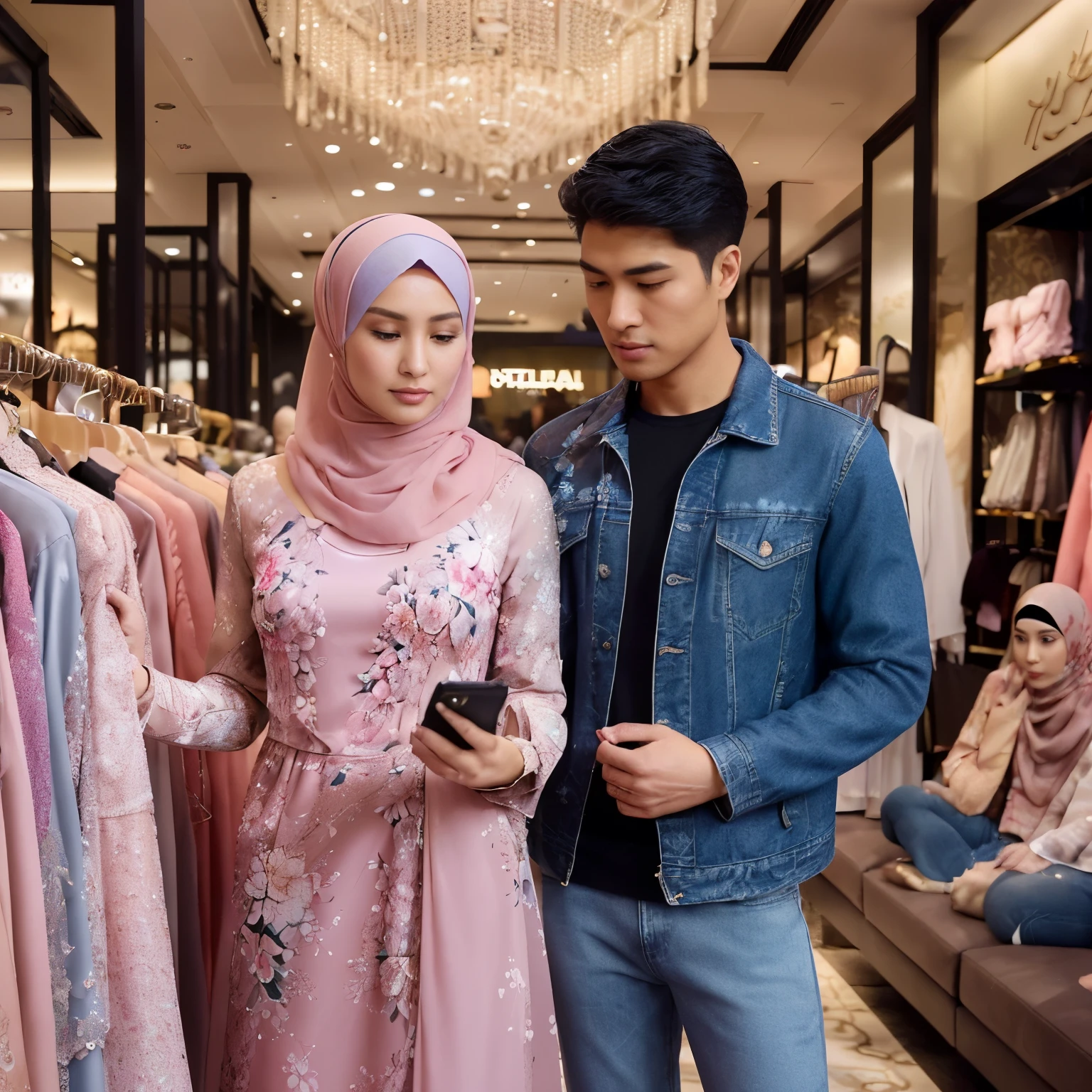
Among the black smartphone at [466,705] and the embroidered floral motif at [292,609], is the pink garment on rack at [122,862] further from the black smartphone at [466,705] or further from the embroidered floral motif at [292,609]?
the black smartphone at [466,705]

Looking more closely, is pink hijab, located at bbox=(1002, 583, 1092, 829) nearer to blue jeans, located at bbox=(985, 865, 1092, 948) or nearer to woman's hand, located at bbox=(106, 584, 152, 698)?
blue jeans, located at bbox=(985, 865, 1092, 948)

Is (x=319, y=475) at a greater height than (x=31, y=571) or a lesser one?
greater

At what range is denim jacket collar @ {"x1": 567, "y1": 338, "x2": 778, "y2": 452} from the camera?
1.33 meters

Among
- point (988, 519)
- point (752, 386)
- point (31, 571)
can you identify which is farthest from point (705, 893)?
point (988, 519)

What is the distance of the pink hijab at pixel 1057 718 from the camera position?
2.93 meters

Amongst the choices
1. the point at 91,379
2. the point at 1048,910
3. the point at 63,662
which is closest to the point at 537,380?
the point at 1048,910

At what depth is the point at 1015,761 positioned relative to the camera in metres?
3.05

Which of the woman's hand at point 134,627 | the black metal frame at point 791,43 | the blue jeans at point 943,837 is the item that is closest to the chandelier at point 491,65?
the black metal frame at point 791,43

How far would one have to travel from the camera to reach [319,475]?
1379 millimetres

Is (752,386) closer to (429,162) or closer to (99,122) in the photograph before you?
(429,162)

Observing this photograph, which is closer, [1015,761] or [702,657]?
[702,657]

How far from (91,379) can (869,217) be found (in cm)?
560

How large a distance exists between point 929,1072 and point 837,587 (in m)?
2.03

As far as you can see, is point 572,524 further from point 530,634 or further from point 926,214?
point 926,214
